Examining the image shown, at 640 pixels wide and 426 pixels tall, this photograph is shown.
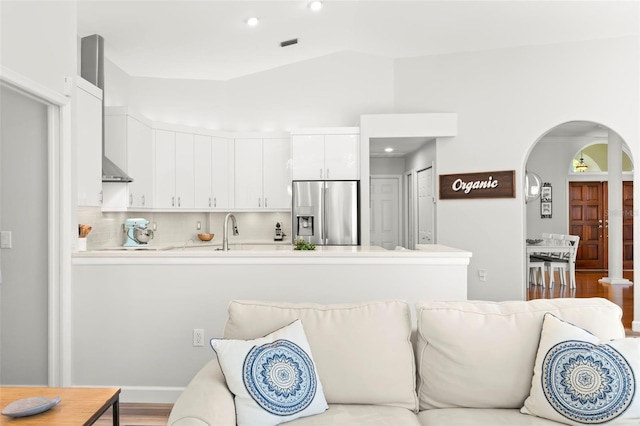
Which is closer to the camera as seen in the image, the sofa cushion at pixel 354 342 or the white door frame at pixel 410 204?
the sofa cushion at pixel 354 342

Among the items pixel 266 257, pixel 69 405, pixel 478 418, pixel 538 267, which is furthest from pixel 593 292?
pixel 69 405

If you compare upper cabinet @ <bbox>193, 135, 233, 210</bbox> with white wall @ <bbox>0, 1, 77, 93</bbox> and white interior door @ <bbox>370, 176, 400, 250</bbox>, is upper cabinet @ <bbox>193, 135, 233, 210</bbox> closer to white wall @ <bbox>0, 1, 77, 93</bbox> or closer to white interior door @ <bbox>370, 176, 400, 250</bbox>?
white wall @ <bbox>0, 1, 77, 93</bbox>

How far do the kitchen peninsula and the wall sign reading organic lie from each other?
2.97 meters

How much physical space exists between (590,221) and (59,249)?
10235 mm

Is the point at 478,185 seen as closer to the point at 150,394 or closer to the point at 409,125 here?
the point at 409,125

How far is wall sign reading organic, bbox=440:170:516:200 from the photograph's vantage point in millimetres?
5895

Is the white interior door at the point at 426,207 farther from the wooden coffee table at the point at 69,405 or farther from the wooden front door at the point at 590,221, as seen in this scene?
the wooden coffee table at the point at 69,405

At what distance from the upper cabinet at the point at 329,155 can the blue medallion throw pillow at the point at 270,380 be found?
4.30m

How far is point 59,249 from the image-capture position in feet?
10.7

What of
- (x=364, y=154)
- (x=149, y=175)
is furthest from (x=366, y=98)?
(x=149, y=175)

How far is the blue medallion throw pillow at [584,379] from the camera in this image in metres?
1.82

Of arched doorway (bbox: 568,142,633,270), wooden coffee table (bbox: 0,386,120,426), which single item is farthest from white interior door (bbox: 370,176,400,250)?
wooden coffee table (bbox: 0,386,120,426)

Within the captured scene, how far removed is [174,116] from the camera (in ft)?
21.4

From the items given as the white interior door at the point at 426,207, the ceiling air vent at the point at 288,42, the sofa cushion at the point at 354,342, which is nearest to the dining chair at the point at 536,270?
the white interior door at the point at 426,207
